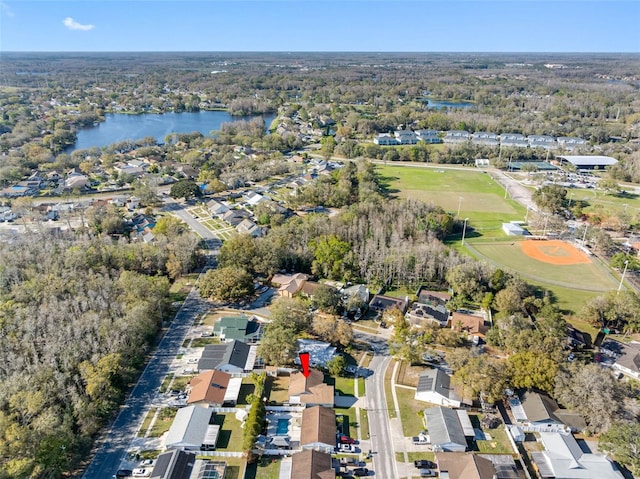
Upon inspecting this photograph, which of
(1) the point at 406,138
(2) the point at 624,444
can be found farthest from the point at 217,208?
(1) the point at 406,138

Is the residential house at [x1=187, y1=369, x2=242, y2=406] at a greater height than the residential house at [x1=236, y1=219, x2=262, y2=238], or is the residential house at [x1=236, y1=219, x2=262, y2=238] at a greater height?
the residential house at [x1=236, y1=219, x2=262, y2=238]

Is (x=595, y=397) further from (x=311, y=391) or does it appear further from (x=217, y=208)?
(x=217, y=208)

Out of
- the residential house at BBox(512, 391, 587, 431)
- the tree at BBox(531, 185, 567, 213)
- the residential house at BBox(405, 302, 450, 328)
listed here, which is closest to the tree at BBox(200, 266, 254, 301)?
the residential house at BBox(405, 302, 450, 328)

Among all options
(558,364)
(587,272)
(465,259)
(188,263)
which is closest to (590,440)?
(558,364)

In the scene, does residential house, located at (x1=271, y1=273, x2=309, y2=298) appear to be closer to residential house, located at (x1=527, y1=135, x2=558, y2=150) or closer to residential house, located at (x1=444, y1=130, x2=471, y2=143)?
residential house, located at (x1=444, y1=130, x2=471, y2=143)

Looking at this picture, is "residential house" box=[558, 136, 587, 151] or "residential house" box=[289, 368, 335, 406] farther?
"residential house" box=[558, 136, 587, 151]

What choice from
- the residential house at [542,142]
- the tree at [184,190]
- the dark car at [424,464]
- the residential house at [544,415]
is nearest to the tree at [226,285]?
the dark car at [424,464]

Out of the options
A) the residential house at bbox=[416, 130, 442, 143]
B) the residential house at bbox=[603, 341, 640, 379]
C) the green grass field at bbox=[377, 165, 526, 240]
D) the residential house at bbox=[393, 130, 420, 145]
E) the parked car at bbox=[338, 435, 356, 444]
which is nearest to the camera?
the parked car at bbox=[338, 435, 356, 444]
